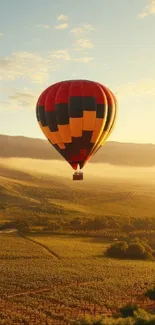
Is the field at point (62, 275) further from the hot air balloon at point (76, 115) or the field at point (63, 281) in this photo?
the hot air balloon at point (76, 115)

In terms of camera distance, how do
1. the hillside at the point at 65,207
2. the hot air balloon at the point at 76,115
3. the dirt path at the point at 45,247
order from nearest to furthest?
the hot air balloon at the point at 76,115 → the dirt path at the point at 45,247 → the hillside at the point at 65,207

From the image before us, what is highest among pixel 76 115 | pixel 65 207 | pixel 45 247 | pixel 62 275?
pixel 76 115

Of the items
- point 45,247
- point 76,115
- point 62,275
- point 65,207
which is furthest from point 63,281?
point 65,207

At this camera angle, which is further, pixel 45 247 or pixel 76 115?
pixel 45 247

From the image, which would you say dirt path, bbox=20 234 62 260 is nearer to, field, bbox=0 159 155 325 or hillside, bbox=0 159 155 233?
field, bbox=0 159 155 325

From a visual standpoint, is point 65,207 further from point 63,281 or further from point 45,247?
point 63,281

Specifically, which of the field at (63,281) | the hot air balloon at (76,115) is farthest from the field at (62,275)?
the hot air balloon at (76,115)

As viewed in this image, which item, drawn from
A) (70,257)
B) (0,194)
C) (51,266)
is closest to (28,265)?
(51,266)
